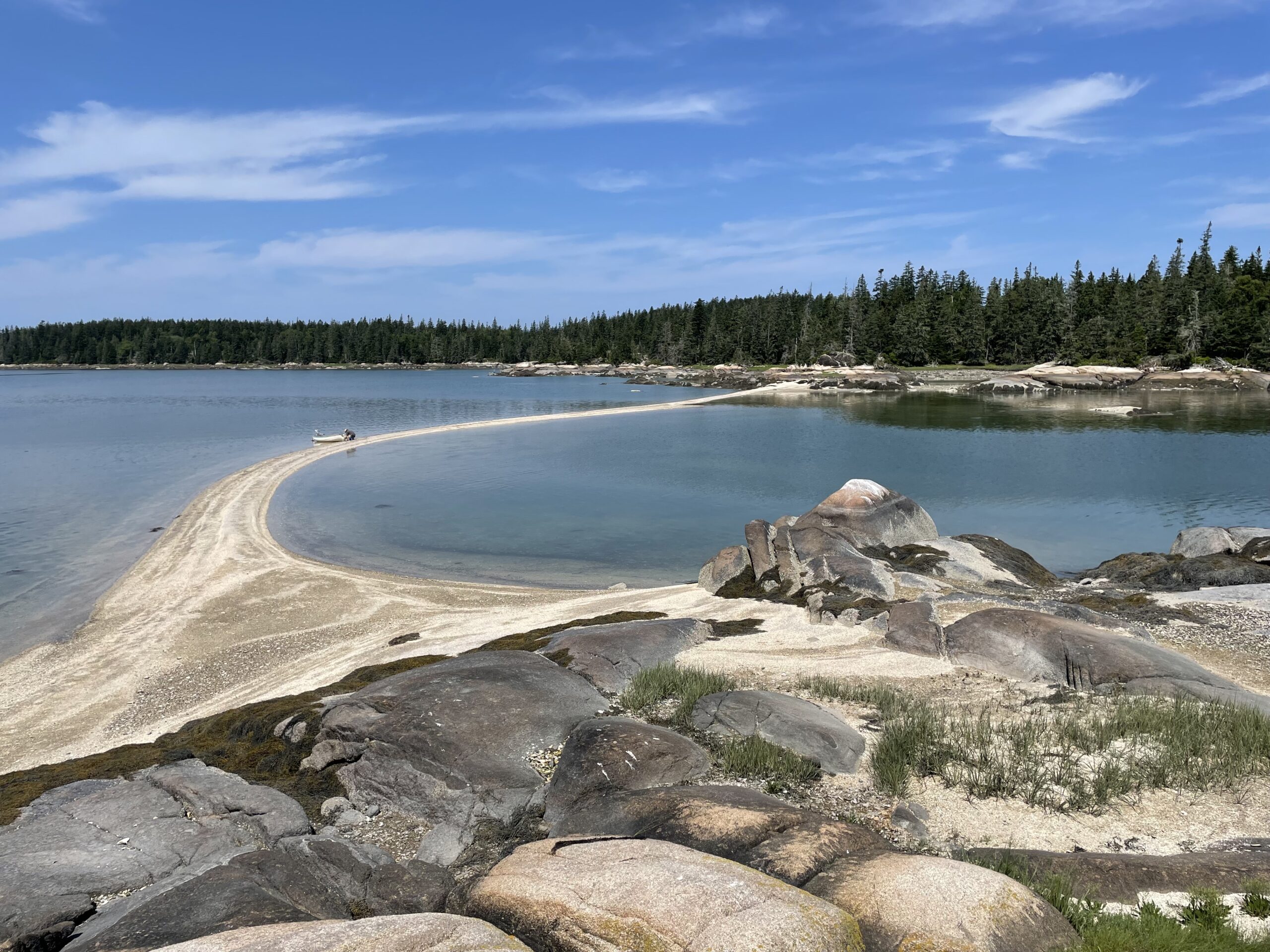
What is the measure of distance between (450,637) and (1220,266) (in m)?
167

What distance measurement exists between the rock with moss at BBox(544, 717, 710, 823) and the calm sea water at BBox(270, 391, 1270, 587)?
53.6 ft

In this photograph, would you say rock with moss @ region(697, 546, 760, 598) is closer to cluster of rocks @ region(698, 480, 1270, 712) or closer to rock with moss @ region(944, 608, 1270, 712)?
cluster of rocks @ region(698, 480, 1270, 712)

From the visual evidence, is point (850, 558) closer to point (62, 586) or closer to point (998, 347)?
point (62, 586)

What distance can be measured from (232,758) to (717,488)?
1326 inches

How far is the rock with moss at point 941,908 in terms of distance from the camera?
5.38m

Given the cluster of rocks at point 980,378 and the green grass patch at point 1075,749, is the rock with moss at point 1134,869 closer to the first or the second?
the green grass patch at point 1075,749

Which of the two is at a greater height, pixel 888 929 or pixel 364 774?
pixel 888 929

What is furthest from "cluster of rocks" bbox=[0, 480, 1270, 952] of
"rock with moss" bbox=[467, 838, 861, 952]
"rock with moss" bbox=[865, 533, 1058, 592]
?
"rock with moss" bbox=[865, 533, 1058, 592]

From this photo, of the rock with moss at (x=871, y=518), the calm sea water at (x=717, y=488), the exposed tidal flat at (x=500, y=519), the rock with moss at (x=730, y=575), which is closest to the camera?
the exposed tidal flat at (x=500, y=519)

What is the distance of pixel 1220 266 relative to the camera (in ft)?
449

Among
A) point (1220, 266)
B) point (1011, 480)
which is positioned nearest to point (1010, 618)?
point (1011, 480)

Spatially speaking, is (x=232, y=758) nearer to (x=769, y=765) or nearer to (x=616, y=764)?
(x=616, y=764)

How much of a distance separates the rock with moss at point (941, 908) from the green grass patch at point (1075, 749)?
114 inches

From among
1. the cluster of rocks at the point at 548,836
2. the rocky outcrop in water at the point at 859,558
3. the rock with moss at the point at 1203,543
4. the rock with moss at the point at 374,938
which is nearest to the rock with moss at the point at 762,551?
the rocky outcrop in water at the point at 859,558
